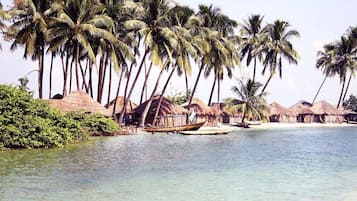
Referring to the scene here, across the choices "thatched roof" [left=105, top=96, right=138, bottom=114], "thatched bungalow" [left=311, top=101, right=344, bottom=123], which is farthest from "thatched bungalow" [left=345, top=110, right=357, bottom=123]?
"thatched roof" [left=105, top=96, right=138, bottom=114]

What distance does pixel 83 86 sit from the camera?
33.8 m

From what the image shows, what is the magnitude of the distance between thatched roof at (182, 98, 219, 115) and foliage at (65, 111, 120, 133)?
14925 millimetres

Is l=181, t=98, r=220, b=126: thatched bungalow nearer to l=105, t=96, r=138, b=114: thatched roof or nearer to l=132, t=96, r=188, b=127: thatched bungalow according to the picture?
l=132, t=96, r=188, b=127: thatched bungalow

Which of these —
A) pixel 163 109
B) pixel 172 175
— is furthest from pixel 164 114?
pixel 172 175

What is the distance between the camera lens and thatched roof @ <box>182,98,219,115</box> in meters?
40.7

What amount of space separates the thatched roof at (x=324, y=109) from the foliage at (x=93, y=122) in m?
33.3

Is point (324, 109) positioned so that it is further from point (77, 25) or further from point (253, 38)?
point (77, 25)

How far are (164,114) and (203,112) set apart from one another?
7577 mm

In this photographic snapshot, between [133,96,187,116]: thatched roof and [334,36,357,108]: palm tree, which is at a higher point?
[334,36,357,108]: palm tree

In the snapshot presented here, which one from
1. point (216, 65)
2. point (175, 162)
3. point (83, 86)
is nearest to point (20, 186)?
point (175, 162)

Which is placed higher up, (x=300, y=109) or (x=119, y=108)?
(x=300, y=109)

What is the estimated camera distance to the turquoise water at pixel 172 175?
9.12 metres

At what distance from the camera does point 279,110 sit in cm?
5031

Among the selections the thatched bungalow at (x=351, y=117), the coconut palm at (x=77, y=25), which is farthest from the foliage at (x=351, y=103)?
the coconut palm at (x=77, y=25)
